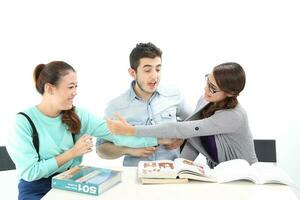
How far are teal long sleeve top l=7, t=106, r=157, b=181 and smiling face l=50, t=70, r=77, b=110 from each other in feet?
0.26

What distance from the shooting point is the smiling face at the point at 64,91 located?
180cm

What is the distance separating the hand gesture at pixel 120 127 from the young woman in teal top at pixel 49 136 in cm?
17

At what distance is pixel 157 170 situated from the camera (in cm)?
163

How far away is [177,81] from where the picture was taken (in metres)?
2.69

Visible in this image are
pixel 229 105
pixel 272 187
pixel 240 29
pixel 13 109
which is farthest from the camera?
pixel 13 109

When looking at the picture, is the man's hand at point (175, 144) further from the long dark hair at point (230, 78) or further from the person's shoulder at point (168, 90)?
the long dark hair at point (230, 78)

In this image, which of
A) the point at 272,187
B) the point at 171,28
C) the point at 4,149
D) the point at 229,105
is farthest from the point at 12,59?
the point at 272,187

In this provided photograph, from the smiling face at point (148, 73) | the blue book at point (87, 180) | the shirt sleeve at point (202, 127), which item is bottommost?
the blue book at point (87, 180)

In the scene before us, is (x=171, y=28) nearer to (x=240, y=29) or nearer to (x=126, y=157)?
(x=240, y=29)

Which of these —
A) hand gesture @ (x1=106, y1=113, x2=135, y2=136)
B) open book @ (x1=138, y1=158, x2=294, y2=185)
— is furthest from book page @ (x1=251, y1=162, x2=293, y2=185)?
hand gesture @ (x1=106, y1=113, x2=135, y2=136)

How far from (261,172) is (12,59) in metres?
2.09

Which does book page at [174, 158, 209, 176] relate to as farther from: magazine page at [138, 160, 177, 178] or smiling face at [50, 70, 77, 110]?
smiling face at [50, 70, 77, 110]

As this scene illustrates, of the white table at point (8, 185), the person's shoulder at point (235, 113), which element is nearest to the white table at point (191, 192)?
the person's shoulder at point (235, 113)

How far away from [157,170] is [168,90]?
2.67 feet
